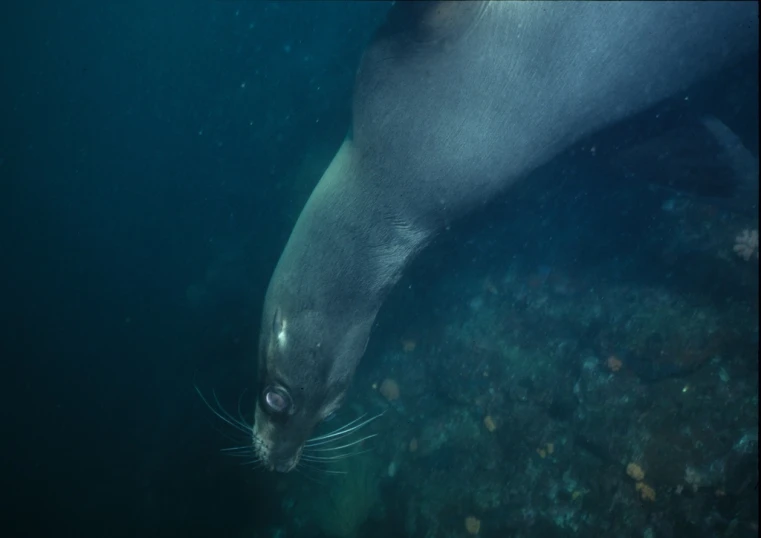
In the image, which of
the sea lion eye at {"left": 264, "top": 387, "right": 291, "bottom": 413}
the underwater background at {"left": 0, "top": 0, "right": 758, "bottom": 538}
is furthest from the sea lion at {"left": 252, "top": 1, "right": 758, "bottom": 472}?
the underwater background at {"left": 0, "top": 0, "right": 758, "bottom": 538}

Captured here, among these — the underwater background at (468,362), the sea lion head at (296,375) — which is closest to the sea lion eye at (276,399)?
the sea lion head at (296,375)

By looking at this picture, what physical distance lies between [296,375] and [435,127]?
206 centimetres

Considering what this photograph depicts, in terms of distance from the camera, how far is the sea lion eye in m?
3.13

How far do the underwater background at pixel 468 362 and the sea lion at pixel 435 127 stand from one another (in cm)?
62

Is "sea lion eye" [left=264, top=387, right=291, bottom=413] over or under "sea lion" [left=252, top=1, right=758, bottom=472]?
under

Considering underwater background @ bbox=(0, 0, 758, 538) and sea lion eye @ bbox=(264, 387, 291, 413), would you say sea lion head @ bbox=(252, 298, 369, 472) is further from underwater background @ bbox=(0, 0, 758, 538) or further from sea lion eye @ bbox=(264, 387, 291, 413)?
underwater background @ bbox=(0, 0, 758, 538)

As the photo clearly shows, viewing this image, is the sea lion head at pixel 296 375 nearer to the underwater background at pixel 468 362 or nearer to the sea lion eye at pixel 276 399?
the sea lion eye at pixel 276 399

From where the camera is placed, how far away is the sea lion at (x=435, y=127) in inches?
106

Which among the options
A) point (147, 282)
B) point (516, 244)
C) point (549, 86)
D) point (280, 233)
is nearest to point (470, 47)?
point (549, 86)

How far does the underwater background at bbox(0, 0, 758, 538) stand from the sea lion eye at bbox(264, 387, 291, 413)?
6.36 ft

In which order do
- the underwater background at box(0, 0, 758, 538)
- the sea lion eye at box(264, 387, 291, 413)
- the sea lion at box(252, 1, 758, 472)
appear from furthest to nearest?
the underwater background at box(0, 0, 758, 538) → the sea lion eye at box(264, 387, 291, 413) → the sea lion at box(252, 1, 758, 472)

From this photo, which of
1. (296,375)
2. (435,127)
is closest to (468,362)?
(296,375)

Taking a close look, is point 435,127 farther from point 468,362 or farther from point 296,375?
point 468,362

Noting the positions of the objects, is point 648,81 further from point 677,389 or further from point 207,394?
point 207,394
